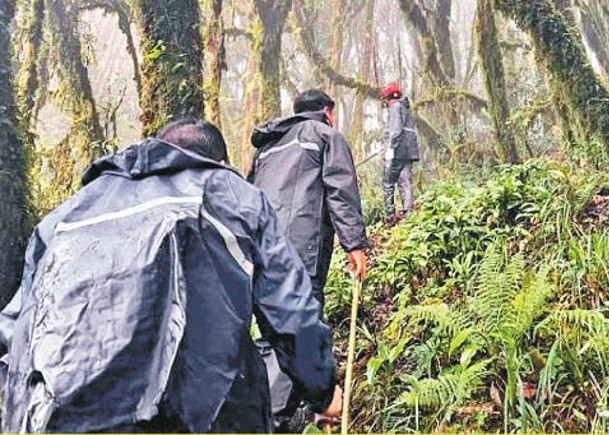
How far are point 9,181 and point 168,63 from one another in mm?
1413

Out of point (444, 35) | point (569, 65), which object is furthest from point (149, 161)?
point (444, 35)

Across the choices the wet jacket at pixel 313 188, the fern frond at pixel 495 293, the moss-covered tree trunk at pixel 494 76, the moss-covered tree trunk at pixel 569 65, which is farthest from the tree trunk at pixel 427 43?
the wet jacket at pixel 313 188

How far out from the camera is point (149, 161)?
2.23m

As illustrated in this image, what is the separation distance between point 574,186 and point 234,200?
5194 millimetres

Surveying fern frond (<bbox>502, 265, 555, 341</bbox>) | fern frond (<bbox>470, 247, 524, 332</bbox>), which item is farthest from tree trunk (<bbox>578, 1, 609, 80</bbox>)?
fern frond (<bbox>502, 265, 555, 341</bbox>)

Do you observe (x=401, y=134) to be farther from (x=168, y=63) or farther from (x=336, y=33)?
(x=336, y=33)

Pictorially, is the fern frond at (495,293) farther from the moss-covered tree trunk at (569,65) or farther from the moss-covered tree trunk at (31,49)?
the moss-covered tree trunk at (31,49)

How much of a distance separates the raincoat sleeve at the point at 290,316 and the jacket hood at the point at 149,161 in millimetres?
292

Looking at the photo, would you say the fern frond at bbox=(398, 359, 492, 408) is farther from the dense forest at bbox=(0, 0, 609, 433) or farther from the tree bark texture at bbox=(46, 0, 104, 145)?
the tree bark texture at bbox=(46, 0, 104, 145)

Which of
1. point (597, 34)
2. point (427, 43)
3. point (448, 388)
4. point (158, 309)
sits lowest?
point (448, 388)

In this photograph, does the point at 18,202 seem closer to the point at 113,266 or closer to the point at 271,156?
the point at 271,156

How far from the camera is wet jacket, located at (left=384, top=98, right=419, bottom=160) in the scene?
382 inches

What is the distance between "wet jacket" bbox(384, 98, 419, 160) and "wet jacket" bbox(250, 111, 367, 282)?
A: 17.4 ft

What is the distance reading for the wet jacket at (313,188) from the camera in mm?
4266
